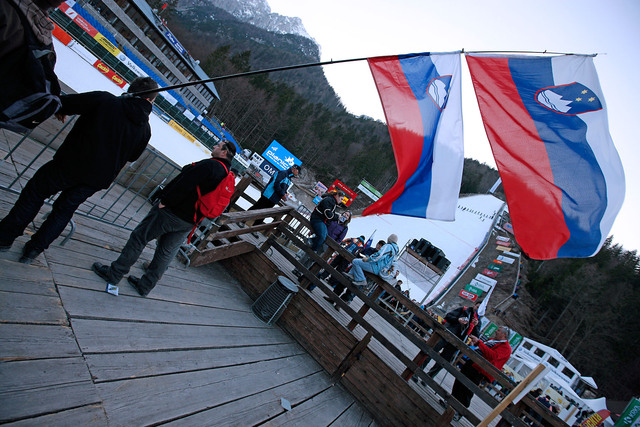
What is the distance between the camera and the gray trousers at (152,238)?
9.85 feet

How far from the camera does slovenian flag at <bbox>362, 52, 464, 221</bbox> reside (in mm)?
3924

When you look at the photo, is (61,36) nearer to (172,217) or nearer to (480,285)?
(172,217)

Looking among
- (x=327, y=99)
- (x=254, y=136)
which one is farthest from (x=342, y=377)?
(x=327, y=99)

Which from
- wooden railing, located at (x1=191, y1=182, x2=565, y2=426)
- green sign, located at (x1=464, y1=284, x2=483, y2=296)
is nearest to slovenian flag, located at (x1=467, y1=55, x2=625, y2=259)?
wooden railing, located at (x1=191, y1=182, x2=565, y2=426)

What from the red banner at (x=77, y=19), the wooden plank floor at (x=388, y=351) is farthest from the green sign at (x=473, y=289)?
the red banner at (x=77, y=19)

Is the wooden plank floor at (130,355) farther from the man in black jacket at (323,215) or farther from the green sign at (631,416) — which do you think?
the green sign at (631,416)

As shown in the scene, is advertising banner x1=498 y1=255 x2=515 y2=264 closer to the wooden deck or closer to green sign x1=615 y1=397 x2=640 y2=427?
green sign x1=615 y1=397 x2=640 y2=427

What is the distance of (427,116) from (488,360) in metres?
4.34

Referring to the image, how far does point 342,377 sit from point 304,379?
0.85 meters

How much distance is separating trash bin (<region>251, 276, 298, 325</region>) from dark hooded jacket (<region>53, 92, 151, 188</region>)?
2.94m

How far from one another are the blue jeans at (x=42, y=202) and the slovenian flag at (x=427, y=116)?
325 centimetres

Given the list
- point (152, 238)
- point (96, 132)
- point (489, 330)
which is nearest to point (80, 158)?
point (96, 132)

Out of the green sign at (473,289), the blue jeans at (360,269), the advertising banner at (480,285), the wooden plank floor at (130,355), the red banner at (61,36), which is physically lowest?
the wooden plank floor at (130,355)

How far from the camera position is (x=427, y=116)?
13.0ft
